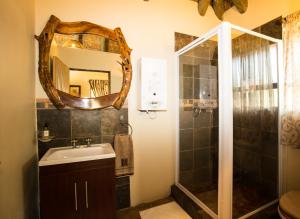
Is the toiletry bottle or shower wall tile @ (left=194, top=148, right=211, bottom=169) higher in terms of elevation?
the toiletry bottle

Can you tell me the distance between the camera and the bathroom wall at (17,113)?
0.93 m

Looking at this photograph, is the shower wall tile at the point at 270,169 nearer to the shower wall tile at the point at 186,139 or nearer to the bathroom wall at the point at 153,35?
the shower wall tile at the point at 186,139

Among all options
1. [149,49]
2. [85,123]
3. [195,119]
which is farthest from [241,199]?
[149,49]

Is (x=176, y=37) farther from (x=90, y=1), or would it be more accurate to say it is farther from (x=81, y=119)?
(x=81, y=119)

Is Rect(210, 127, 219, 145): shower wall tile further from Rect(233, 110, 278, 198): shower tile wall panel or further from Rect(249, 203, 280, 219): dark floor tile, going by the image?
Rect(249, 203, 280, 219): dark floor tile

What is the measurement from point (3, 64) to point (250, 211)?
7.52 feet

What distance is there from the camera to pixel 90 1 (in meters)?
1.63

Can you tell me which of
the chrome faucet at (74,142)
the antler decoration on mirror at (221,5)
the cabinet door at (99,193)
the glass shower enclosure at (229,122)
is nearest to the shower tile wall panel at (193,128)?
the glass shower enclosure at (229,122)

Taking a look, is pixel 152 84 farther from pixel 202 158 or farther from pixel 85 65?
pixel 202 158

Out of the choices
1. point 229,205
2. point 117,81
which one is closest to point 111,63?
point 117,81

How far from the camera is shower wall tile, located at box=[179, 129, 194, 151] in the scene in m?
2.00

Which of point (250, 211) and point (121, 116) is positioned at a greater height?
point (121, 116)

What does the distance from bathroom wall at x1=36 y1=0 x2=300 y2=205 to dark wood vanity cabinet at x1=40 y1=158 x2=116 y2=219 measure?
538 mm

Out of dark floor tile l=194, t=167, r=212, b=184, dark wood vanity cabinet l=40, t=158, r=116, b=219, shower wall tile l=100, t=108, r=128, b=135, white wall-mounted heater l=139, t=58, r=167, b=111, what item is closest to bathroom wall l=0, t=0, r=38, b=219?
dark wood vanity cabinet l=40, t=158, r=116, b=219
